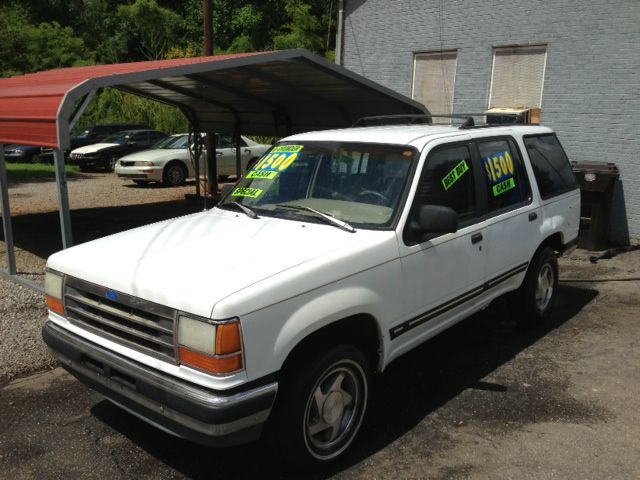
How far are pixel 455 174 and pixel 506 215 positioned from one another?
749mm

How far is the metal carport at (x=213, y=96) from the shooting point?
5.93m

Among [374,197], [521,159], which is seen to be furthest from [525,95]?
[374,197]

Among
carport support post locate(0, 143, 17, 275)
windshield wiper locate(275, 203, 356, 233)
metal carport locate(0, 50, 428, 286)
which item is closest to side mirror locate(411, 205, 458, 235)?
windshield wiper locate(275, 203, 356, 233)

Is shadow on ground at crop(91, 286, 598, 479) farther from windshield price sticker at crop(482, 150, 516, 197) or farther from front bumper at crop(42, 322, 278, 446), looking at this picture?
windshield price sticker at crop(482, 150, 516, 197)

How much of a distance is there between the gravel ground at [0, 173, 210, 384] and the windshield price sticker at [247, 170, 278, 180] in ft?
7.55

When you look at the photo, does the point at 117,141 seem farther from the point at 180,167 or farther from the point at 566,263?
the point at 566,263

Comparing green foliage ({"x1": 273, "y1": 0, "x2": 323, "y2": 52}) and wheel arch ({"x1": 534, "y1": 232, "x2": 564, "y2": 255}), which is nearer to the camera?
wheel arch ({"x1": 534, "y1": 232, "x2": 564, "y2": 255})

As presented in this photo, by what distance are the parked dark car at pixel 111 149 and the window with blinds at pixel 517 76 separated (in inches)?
563

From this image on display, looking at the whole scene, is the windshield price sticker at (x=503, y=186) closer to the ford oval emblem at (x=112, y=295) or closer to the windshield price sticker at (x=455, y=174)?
the windshield price sticker at (x=455, y=174)

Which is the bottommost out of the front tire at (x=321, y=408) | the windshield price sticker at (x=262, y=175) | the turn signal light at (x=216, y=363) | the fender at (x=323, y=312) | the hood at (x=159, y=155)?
the hood at (x=159, y=155)

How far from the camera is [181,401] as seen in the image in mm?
2887

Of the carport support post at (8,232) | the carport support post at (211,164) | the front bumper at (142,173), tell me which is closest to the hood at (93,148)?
the front bumper at (142,173)

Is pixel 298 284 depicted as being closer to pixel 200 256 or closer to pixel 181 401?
pixel 200 256

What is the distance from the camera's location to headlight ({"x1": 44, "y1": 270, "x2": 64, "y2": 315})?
3620 mm
